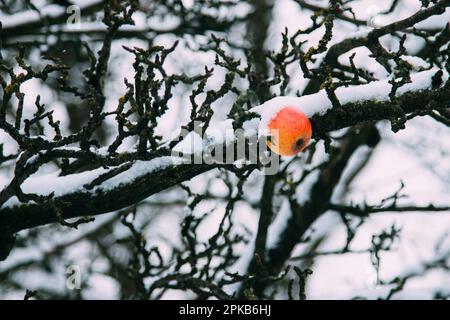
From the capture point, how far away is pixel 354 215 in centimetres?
495

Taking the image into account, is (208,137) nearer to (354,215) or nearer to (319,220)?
(354,215)

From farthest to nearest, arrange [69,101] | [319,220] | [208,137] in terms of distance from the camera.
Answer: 1. [69,101]
2. [319,220]
3. [208,137]

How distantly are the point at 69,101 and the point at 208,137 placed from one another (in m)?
5.74

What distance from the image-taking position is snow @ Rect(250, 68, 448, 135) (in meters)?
2.90

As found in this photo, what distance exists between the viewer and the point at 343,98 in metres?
2.93

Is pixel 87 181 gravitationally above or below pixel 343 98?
below

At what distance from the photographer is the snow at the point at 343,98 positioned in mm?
2898

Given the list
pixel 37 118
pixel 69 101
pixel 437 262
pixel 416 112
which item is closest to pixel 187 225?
pixel 37 118

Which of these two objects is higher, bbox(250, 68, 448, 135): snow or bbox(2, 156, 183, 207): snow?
bbox(250, 68, 448, 135): snow

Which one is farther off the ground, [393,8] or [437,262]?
[393,8]

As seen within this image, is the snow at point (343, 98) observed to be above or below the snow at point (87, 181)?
above

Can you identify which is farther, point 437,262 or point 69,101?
point 69,101

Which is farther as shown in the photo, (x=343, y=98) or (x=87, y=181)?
(x=87, y=181)
